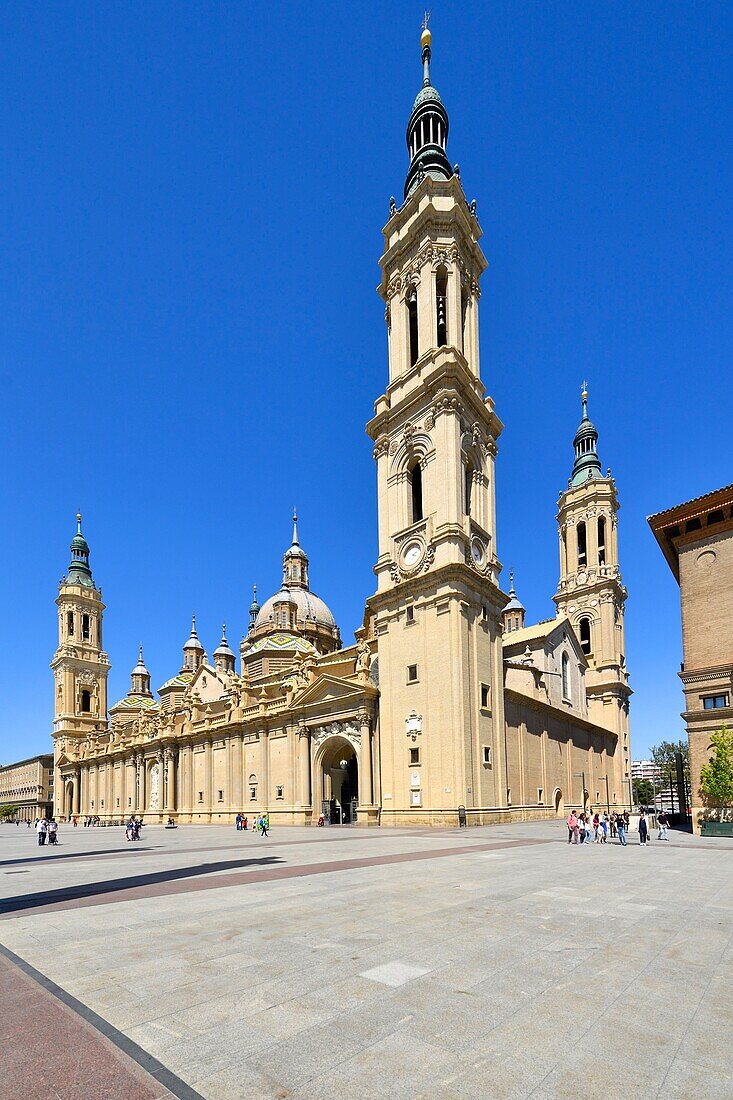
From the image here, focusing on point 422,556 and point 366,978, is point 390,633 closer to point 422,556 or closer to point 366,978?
point 422,556

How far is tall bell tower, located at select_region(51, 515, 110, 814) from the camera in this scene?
110812 mm

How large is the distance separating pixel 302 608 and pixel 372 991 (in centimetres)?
7832

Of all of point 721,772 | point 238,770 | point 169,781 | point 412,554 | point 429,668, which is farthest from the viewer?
point 169,781

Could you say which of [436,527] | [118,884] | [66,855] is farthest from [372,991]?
[436,527]

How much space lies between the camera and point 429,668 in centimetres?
4019

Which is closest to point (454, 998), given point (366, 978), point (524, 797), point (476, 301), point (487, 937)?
point (366, 978)

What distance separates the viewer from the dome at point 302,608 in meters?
82.1

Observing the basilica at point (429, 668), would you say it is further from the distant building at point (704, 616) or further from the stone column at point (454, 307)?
the distant building at point (704, 616)

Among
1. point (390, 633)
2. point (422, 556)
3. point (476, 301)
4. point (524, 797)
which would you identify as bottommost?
point (524, 797)

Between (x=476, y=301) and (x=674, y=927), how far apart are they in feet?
153

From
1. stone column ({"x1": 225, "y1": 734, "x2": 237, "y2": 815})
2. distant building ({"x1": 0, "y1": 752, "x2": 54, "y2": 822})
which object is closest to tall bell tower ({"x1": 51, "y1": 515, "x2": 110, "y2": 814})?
distant building ({"x1": 0, "y1": 752, "x2": 54, "y2": 822})

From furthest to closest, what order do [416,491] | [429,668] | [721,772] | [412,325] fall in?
[412,325] < [416,491] < [429,668] < [721,772]

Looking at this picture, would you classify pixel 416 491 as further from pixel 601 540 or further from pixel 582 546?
pixel 582 546

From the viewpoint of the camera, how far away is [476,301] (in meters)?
49.8
